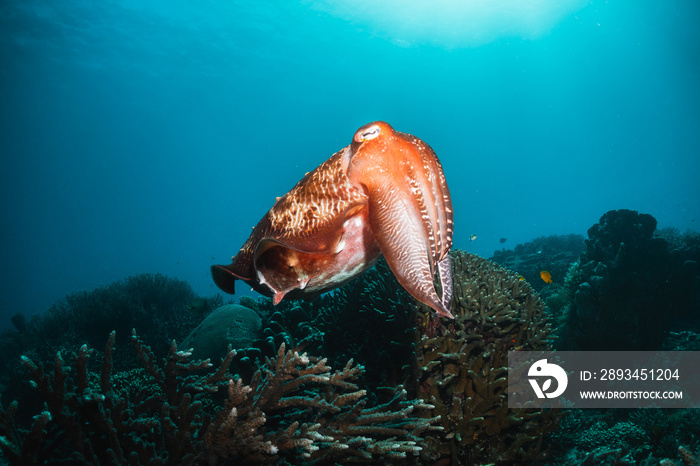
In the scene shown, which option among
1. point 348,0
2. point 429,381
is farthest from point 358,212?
point 348,0

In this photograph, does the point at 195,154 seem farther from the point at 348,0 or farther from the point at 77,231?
the point at 348,0

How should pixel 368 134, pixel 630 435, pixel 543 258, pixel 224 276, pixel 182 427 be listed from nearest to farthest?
pixel 368 134
pixel 224 276
pixel 182 427
pixel 630 435
pixel 543 258

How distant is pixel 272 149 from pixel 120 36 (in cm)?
9282

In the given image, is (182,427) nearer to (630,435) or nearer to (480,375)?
(480,375)

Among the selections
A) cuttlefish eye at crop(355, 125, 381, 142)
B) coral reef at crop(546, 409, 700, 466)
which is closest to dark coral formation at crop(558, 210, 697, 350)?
coral reef at crop(546, 409, 700, 466)

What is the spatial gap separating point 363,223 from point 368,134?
0.46 m

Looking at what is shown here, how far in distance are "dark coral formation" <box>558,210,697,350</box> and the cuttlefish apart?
7.49 metres

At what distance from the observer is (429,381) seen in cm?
364

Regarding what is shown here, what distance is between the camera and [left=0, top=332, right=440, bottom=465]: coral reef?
2123 mm

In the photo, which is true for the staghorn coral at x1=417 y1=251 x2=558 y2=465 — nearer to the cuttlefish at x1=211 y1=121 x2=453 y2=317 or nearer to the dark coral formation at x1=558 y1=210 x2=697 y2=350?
the cuttlefish at x1=211 y1=121 x2=453 y2=317

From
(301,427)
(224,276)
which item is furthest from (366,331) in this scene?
(224,276)

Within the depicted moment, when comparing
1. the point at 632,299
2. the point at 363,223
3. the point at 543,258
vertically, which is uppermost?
the point at 543,258

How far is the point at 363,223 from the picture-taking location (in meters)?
1.76

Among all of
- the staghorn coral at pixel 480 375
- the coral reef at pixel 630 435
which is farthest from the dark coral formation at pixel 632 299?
the staghorn coral at pixel 480 375
